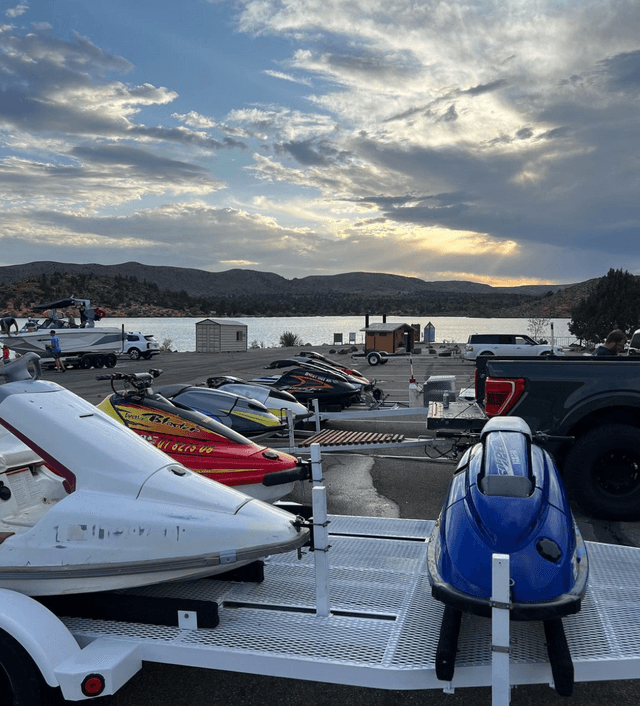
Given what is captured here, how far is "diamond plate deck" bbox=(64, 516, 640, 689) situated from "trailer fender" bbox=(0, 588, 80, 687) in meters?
0.23

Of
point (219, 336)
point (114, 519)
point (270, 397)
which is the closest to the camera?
point (114, 519)

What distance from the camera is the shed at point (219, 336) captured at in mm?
44500

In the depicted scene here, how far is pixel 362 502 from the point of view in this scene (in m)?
7.82

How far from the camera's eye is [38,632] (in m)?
3.10

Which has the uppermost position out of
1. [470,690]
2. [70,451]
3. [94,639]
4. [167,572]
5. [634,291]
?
[634,291]

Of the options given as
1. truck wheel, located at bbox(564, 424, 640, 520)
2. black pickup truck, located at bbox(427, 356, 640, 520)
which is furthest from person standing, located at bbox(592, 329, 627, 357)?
truck wheel, located at bbox(564, 424, 640, 520)

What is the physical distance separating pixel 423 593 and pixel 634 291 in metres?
48.4

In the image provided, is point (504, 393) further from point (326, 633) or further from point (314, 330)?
point (314, 330)

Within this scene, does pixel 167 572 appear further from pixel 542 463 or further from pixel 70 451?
pixel 542 463

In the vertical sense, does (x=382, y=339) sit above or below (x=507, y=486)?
above

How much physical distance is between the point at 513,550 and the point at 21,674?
2627 mm

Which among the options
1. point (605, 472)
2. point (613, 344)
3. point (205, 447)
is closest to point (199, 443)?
point (205, 447)

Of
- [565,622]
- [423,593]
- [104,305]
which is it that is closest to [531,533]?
[565,622]

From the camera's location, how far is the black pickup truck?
22.0 ft
